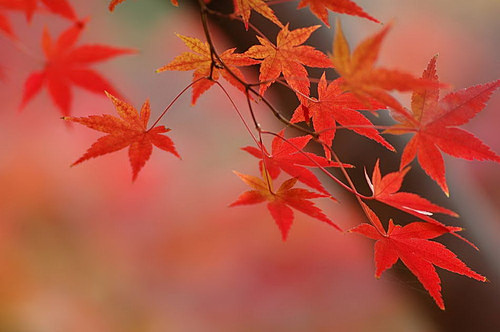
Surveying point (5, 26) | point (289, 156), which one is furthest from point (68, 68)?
point (289, 156)

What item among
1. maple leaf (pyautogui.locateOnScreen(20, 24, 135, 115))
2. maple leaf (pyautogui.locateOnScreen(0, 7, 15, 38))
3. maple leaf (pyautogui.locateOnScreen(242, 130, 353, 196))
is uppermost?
maple leaf (pyautogui.locateOnScreen(0, 7, 15, 38))

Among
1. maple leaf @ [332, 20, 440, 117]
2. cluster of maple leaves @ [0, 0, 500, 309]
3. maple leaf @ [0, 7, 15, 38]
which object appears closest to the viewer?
maple leaf @ [332, 20, 440, 117]

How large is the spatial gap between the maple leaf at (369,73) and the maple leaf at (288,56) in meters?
0.13

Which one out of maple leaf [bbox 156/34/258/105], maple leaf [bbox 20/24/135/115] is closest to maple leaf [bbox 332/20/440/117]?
maple leaf [bbox 156/34/258/105]

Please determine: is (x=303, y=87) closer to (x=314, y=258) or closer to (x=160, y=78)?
(x=314, y=258)

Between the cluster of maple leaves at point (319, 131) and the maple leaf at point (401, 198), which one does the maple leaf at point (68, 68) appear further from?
the maple leaf at point (401, 198)

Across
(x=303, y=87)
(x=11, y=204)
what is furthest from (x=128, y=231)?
(x=303, y=87)

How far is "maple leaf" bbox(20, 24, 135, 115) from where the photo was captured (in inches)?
20.5

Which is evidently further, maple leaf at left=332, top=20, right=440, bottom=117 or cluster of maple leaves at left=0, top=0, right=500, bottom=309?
cluster of maple leaves at left=0, top=0, right=500, bottom=309

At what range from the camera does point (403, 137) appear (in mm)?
636

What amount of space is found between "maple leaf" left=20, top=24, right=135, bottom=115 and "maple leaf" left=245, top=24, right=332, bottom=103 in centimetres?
17

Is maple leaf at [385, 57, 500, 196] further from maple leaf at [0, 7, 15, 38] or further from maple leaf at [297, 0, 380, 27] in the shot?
maple leaf at [0, 7, 15, 38]

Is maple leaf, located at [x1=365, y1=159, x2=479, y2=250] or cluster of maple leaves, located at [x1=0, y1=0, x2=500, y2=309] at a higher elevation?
cluster of maple leaves, located at [x1=0, y1=0, x2=500, y2=309]

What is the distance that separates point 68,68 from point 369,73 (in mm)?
417
